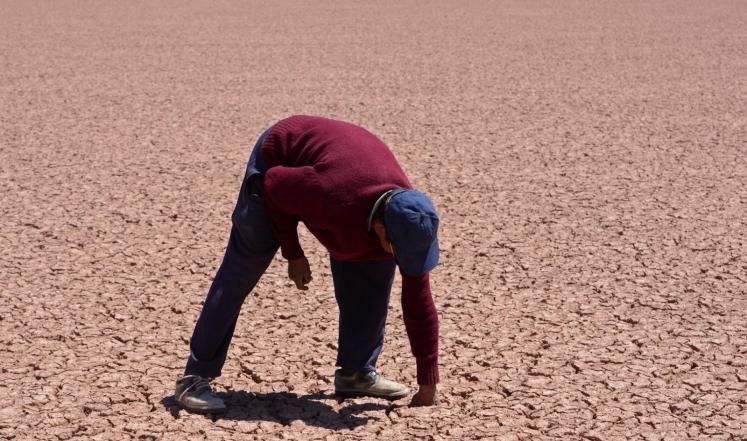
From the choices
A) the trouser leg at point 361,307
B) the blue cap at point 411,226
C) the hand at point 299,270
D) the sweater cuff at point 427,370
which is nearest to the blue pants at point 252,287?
the trouser leg at point 361,307

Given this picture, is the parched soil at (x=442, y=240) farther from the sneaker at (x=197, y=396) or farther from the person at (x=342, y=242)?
the person at (x=342, y=242)

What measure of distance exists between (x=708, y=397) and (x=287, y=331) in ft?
6.51

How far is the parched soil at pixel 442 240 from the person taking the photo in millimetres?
4273

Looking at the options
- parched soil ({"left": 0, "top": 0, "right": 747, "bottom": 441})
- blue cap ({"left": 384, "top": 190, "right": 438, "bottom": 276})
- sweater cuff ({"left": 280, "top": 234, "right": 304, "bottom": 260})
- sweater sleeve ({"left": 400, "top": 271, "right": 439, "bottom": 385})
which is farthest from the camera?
parched soil ({"left": 0, "top": 0, "right": 747, "bottom": 441})

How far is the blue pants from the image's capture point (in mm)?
3951

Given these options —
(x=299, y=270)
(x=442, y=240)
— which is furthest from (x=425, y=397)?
(x=442, y=240)

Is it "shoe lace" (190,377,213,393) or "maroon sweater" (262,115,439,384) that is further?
"shoe lace" (190,377,213,393)

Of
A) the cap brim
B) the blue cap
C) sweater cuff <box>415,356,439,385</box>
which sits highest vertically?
the blue cap

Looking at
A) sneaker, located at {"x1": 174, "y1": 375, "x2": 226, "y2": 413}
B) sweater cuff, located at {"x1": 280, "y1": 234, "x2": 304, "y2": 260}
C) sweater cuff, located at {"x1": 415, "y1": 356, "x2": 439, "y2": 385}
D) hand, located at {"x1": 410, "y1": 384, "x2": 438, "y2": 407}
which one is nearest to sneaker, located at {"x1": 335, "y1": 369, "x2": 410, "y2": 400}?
hand, located at {"x1": 410, "y1": 384, "x2": 438, "y2": 407}

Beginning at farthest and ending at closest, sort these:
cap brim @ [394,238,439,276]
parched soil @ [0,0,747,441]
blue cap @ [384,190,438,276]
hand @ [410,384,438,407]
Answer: parched soil @ [0,0,747,441] → hand @ [410,384,438,407] → cap brim @ [394,238,439,276] → blue cap @ [384,190,438,276]

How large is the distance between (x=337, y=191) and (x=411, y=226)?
298 millimetres

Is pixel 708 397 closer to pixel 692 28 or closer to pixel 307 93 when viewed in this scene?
pixel 307 93

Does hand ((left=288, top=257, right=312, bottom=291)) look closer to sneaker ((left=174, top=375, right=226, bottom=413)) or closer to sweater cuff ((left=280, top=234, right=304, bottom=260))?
sweater cuff ((left=280, top=234, right=304, bottom=260))

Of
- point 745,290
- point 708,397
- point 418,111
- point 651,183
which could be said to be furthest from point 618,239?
point 418,111
